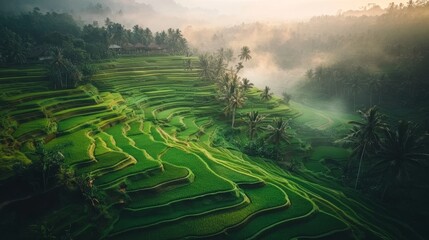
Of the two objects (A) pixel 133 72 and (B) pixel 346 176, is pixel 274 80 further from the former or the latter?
(B) pixel 346 176

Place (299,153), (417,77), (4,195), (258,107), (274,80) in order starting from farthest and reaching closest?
(274,80), (417,77), (258,107), (299,153), (4,195)

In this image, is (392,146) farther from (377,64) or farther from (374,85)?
(377,64)

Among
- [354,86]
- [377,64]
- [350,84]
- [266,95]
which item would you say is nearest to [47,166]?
[266,95]

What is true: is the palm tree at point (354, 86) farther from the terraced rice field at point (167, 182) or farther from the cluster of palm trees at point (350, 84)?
the terraced rice field at point (167, 182)

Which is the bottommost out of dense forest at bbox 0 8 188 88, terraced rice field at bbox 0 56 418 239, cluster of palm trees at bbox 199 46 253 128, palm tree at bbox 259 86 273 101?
terraced rice field at bbox 0 56 418 239

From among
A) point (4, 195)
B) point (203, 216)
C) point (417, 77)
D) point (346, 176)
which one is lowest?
point (346, 176)

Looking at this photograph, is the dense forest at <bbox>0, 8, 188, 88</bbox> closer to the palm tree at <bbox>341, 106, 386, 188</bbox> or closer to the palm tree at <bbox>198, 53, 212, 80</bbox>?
the palm tree at <bbox>198, 53, 212, 80</bbox>

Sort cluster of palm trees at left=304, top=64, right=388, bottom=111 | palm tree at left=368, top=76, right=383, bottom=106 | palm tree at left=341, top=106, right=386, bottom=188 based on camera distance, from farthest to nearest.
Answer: cluster of palm trees at left=304, top=64, right=388, bottom=111 < palm tree at left=368, top=76, right=383, bottom=106 < palm tree at left=341, top=106, right=386, bottom=188

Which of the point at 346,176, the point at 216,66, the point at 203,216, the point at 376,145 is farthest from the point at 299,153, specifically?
the point at 216,66

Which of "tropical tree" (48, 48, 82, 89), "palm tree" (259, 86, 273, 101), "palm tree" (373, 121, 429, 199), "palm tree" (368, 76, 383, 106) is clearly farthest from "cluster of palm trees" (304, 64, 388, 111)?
"tropical tree" (48, 48, 82, 89)
